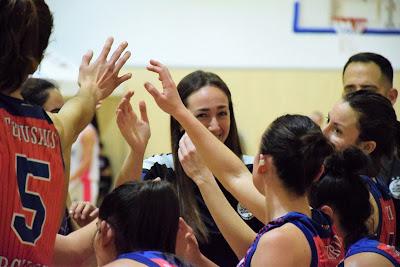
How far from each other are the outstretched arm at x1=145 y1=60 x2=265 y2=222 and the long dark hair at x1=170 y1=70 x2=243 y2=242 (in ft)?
1.08

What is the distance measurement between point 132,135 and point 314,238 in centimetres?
72

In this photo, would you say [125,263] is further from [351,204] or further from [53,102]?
[53,102]

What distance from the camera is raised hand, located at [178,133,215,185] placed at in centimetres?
222

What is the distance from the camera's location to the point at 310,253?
1.74 meters

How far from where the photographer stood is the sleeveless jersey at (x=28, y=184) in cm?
138

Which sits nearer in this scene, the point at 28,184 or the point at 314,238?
the point at 28,184

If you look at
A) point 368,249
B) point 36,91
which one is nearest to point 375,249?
point 368,249

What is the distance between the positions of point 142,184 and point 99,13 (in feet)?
17.3

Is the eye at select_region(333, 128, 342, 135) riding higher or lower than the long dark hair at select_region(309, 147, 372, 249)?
higher

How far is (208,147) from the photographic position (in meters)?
2.16

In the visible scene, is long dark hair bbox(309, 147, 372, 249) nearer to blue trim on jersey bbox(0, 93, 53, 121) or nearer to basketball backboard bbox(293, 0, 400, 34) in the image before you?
blue trim on jersey bbox(0, 93, 53, 121)

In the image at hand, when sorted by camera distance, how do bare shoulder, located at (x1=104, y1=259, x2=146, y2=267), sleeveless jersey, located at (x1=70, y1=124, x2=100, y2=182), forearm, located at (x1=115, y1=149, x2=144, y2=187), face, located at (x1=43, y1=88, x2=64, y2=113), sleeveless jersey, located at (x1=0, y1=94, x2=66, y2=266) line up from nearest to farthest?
sleeveless jersey, located at (x1=0, y1=94, x2=66, y2=266) → bare shoulder, located at (x1=104, y1=259, x2=146, y2=267) → forearm, located at (x1=115, y1=149, x2=144, y2=187) → face, located at (x1=43, y1=88, x2=64, y2=113) → sleeveless jersey, located at (x1=70, y1=124, x2=100, y2=182)

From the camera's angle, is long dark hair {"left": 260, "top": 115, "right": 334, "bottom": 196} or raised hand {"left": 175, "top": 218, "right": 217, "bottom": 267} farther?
raised hand {"left": 175, "top": 218, "right": 217, "bottom": 267}

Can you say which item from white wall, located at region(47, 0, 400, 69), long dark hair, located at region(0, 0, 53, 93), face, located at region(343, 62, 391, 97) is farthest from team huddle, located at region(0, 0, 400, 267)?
white wall, located at region(47, 0, 400, 69)
